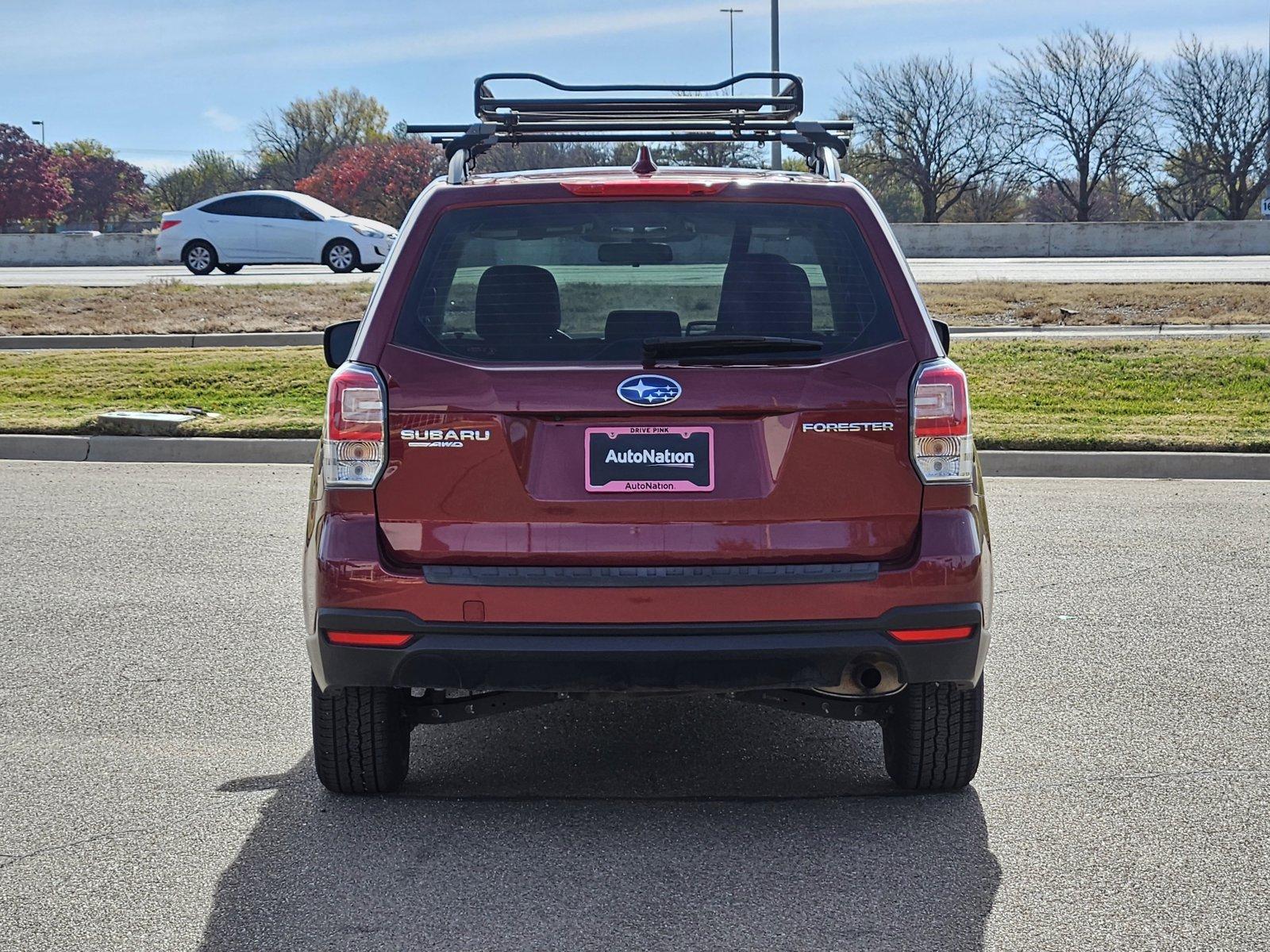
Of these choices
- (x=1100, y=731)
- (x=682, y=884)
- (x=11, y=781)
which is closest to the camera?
(x=682, y=884)

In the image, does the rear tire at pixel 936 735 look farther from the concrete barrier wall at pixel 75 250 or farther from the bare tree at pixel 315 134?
the bare tree at pixel 315 134

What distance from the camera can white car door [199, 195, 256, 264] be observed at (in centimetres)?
2764

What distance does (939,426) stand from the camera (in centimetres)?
384

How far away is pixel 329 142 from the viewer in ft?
265

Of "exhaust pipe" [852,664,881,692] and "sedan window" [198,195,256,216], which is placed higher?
"sedan window" [198,195,256,216]

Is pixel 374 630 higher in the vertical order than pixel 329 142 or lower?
lower

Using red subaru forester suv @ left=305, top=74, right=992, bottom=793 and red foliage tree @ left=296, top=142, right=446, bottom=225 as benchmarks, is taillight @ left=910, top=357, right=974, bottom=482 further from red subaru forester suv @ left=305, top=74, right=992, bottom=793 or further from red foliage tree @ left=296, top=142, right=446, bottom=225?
red foliage tree @ left=296, top=142, right=446, bottom=225

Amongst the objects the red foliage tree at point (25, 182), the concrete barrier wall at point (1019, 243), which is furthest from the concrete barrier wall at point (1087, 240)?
the red foliage tree at point (25, 182)

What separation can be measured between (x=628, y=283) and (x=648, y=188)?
10.7 inches

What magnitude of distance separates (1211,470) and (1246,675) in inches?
213

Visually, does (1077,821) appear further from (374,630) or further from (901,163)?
(901,163)

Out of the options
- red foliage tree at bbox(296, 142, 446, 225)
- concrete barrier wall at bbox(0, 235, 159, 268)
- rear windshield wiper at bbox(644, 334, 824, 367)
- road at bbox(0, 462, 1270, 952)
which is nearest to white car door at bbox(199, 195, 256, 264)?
concrete barrier wall at bbox(0, 235, 159, 268)

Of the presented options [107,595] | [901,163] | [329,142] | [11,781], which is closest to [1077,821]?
[11,781]

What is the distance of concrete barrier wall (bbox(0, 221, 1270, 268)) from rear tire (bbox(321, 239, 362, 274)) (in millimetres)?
10289
